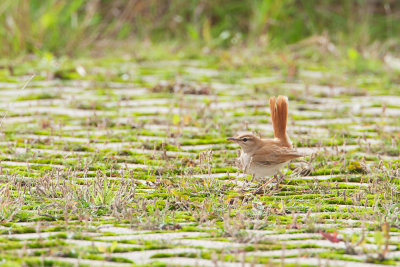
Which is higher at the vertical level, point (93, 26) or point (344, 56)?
point (93, 26)

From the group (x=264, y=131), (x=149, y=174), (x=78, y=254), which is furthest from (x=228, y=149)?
(x=78, y=254)

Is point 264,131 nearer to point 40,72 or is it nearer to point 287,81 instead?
point 287,81

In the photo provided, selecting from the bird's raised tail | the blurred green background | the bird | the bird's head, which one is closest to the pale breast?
the bird

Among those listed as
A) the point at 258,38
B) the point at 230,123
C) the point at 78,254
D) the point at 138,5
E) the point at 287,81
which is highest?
the point at 138,5

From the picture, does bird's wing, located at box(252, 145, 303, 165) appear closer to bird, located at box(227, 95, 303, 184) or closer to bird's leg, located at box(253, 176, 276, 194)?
bird, located at box(227, 95, 303, 184)

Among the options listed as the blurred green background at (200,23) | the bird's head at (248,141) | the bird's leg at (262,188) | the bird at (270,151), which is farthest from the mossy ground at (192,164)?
the blurred green background at (200,23)

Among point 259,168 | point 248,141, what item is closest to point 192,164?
point 248,141

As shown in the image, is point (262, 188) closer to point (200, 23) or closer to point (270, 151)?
point (270, 151)

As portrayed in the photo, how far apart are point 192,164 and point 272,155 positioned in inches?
25.9

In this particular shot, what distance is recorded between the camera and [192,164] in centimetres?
502

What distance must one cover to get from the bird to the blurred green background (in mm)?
4320

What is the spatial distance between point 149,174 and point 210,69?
418 cm

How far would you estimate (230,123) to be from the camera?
6.33 m

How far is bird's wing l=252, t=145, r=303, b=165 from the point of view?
4.65 m
